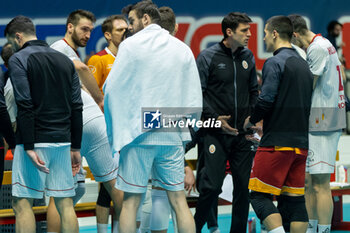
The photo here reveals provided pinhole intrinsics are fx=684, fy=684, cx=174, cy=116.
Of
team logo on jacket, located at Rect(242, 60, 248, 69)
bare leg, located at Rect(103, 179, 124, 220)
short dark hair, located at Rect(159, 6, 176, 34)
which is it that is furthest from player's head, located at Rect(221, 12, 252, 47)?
bare leg, located at Rect(103, 179, 124, 220)

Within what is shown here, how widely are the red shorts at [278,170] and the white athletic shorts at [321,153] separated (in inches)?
22.2

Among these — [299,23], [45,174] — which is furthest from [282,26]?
[45,174]

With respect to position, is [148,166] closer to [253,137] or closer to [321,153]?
[253,137]

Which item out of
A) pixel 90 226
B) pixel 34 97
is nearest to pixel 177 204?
pixel 34 97

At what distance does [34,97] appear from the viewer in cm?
429

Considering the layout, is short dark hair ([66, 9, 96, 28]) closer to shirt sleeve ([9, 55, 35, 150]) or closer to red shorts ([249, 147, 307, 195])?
shirt sleeve ([9, 55, 35, 150])

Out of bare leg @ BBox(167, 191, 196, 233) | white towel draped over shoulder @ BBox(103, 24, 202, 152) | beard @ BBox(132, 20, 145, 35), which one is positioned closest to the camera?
white towel draped over shoulder @ BBox(103, 24, 202, 152)

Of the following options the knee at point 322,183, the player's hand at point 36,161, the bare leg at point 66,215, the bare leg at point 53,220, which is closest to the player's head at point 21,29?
the player's hand at point 36,161

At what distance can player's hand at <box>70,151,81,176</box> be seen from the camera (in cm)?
463

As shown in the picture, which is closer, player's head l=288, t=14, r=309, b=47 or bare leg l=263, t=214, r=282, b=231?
bare leg l=263, t=214, r=282, b=231

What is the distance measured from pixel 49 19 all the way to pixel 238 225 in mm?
3526

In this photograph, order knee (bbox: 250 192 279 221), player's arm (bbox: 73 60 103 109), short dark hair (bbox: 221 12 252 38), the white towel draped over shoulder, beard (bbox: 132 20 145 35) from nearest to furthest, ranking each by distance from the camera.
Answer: the white towel draped over shoulder, beard (bbox: 132 20 145 35), knee (bbox: 250 192 279 221), player's arm (bbox: 73 60 103 109), short dark hair (bbox: 221 12 252 38)

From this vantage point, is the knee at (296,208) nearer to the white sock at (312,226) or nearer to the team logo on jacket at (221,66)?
the white sock at (312,226)

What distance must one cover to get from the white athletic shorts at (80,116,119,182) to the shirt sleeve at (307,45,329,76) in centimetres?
171
